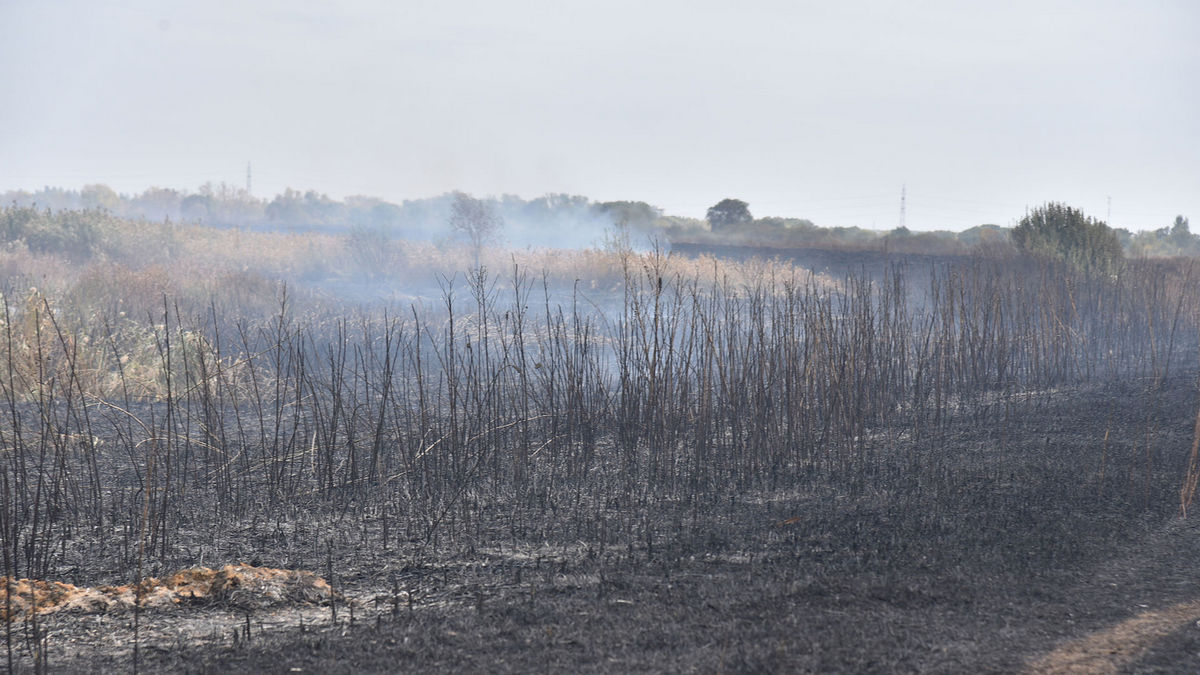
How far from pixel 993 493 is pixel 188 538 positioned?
10.8ft

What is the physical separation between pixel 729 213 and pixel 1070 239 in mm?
20852

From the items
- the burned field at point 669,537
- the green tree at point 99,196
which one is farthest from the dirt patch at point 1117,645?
the green tree at point 99,196

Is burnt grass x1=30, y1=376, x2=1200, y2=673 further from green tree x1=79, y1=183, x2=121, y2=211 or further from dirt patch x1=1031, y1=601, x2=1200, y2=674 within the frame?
green tree x1=79, y1=183, x2=121, y2=211

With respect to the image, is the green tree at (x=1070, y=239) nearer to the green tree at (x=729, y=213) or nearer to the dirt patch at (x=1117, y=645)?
the dirt patch at (x=1117, y=645)

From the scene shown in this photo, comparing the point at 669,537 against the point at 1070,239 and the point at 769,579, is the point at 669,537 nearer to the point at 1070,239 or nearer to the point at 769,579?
the point at 769,579

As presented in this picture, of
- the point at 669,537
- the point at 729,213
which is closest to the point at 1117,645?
the point at 669,537

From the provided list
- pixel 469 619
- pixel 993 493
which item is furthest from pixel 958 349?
pixel 469 619

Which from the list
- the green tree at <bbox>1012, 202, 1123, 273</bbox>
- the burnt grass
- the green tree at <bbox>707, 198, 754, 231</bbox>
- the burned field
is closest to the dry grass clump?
the burned field

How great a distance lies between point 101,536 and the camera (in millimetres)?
3555

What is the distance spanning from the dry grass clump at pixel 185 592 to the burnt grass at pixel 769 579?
136mm

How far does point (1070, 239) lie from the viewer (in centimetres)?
1120

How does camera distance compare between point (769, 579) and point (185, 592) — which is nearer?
point (185, 592)

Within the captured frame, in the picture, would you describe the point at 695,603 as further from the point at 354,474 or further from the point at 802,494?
the point at 354,474

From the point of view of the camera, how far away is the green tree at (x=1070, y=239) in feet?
35.7
